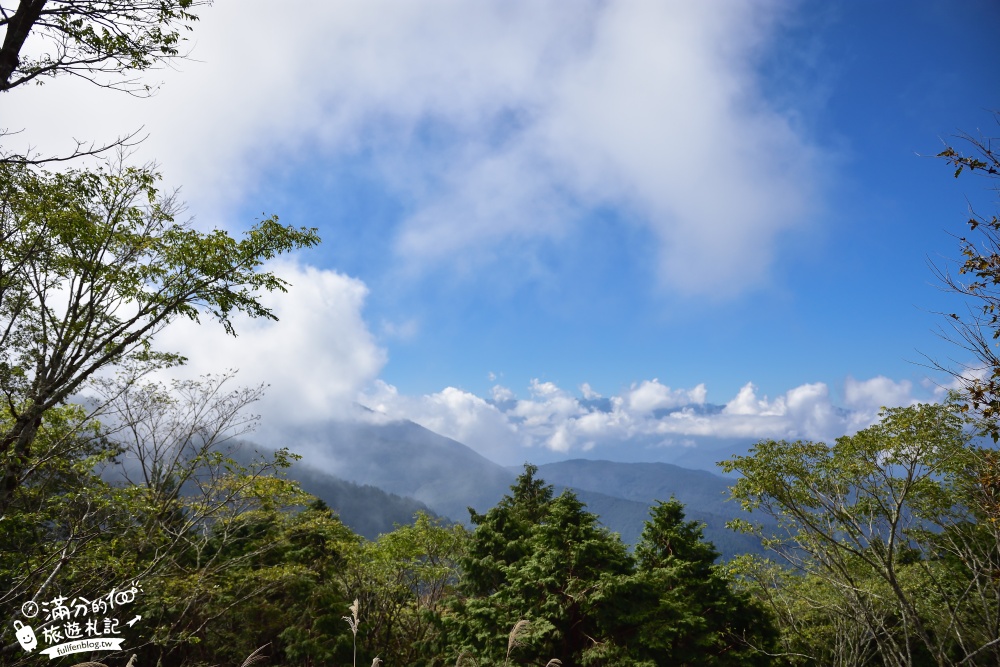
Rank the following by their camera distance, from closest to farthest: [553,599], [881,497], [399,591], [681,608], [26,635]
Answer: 1. [26,635]
2. [881,497]
3. [553,599]
4. [681,608]
5. [399,591]

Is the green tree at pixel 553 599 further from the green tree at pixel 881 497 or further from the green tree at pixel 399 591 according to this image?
the green tree at pixel 881 497

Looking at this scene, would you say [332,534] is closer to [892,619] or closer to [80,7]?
[80,7]

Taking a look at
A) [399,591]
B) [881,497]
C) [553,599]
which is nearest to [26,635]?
[553,599]

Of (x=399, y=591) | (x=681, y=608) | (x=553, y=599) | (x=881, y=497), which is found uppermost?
(x=881, y=497)

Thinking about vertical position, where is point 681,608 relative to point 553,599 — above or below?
below

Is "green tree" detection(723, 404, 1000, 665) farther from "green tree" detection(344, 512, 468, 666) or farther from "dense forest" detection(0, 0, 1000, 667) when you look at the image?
"green tree" detection(344, 512, 468, 666)

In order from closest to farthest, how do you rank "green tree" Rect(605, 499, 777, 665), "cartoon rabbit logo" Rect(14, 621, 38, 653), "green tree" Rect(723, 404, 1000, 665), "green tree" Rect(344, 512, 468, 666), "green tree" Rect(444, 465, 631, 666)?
"cartoon rabbit logo" Rect(14, 621, 38, 653)
"green tree" Rect(723, 404, 1000, 665)
"green tree" Rect(605, 499, 777, 665)
"green tree" Rect(444, 465, 631, 666)
"green tree" Rect(344, 512, 468, 666)

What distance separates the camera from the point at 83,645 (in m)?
7.75

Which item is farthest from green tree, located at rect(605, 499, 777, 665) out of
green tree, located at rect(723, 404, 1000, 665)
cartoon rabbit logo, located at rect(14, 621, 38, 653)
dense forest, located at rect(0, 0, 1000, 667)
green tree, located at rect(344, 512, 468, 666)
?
cartoon rabbit logo, located at rect(14, 621, 38, 653)

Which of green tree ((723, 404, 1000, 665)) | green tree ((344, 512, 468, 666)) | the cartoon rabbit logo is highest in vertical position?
green tree ((723, 404, 1000, 665))

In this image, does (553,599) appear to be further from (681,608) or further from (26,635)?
(26,635)

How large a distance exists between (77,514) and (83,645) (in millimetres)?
5831

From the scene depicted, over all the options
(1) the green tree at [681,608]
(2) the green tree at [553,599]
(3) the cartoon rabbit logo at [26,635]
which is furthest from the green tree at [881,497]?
(3) the cartoon rabbit logo at [26,635]

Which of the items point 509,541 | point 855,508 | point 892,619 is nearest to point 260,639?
point 509,541
